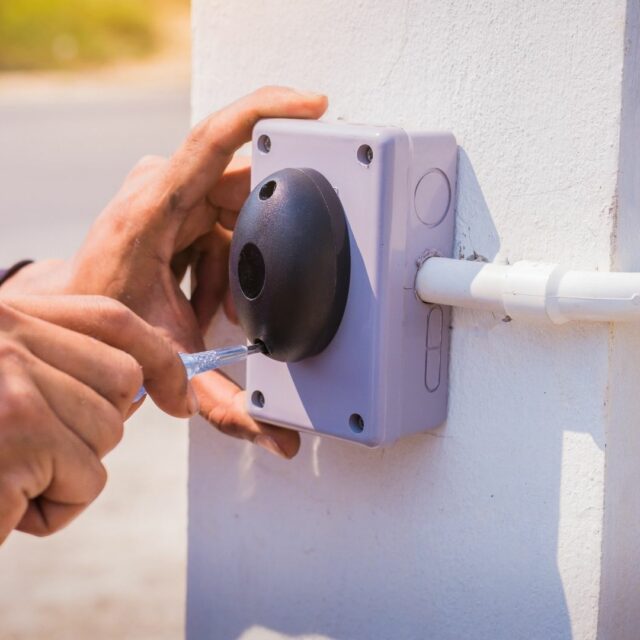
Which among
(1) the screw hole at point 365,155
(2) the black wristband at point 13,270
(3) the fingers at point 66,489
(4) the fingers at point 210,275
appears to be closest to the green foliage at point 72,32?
(2) the black wristband at point 13,270

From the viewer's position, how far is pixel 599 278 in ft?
3.03

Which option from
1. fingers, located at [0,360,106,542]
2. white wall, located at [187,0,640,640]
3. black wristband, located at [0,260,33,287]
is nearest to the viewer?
fingers, located at [0,360,106,542]

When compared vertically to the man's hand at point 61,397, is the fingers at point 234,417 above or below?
below

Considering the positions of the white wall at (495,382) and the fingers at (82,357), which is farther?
the white wall at (495,382)

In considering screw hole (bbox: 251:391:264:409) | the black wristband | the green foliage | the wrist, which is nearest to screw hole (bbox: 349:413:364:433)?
screw hole (bbox: 251:391:264:409)

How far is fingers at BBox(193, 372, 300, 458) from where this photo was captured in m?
1.17

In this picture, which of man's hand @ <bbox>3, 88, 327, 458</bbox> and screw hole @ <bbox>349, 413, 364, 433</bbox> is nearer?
screw hole @ <bbox>349, 413, 364, 433</bbox>

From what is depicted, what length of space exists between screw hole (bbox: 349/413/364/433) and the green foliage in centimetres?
1304

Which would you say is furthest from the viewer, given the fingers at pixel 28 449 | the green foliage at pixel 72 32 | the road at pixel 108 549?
the green foliage at pixel 72 32

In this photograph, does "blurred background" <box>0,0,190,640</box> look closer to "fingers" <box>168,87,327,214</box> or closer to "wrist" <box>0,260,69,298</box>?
"wrist" <box>0,260,69,298</box>

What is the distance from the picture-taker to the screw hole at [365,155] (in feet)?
3.28

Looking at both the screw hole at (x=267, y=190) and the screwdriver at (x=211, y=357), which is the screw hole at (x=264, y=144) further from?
the screwdriver at (x=211, y=357)

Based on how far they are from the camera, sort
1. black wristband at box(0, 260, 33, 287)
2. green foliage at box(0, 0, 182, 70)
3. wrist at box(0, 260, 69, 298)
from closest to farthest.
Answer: wrist at box(0, 260, 69, 298), black wristband at box(0, 260, 33, 287), green foliage at box(0, 0, 182, 70)

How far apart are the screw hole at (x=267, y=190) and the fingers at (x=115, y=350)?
0.18 meters
